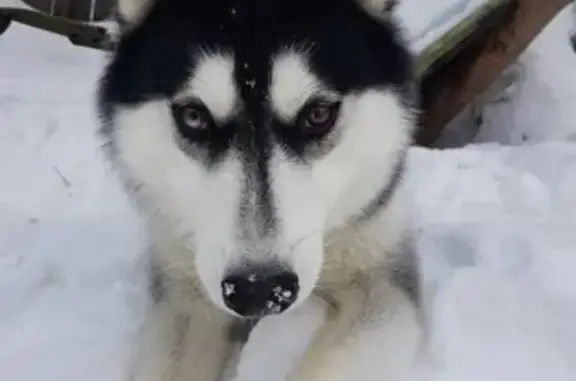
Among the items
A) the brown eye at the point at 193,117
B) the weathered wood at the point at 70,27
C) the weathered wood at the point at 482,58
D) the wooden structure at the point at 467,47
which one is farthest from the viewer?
the weathered wood at the point at 482,58

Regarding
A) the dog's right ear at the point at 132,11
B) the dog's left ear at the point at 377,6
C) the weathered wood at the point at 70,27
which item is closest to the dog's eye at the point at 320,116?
the dog's left ear at the point at 377,6

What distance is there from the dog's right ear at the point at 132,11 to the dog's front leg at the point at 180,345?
1.91ft

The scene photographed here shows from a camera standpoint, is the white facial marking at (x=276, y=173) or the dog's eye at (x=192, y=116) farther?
the dog's eye at (x=192, y=116)

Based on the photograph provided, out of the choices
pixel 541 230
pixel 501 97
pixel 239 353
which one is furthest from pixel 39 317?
pixel 501 97

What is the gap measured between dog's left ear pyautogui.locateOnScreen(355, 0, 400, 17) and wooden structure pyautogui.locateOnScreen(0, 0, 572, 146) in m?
1.18

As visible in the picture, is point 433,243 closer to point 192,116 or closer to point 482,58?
point 482,58

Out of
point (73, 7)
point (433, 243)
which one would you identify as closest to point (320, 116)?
point (433, 243)

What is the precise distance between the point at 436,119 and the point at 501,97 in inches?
16.0

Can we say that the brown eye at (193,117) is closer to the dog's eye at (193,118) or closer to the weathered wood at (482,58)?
the dog's eye at (193,118)

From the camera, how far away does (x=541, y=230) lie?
10.0ft

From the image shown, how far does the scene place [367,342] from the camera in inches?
89.1

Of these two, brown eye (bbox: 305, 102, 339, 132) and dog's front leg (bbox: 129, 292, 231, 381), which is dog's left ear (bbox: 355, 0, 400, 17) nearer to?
brown eye (bbox: 305, 102, 339, 132)

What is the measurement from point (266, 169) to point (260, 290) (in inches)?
10.0

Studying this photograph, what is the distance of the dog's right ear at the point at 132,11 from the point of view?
2.23 meters
